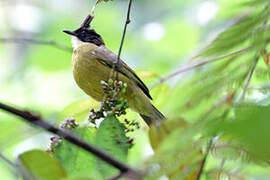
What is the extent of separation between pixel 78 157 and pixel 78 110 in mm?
946

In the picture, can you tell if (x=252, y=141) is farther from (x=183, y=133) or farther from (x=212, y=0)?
(x=212, y=0)

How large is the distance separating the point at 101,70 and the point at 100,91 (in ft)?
0.69

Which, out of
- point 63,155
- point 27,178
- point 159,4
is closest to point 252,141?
point 27,178

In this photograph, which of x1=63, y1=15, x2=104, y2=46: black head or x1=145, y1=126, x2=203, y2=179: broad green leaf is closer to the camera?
x1=145, y1=126, x2=203, y2=179: broad green leaf

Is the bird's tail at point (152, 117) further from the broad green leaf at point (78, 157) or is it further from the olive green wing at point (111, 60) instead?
the broad green leaf at point (78, 157)

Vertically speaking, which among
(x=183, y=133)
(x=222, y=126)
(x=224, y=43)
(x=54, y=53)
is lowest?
(x=54, y=53)

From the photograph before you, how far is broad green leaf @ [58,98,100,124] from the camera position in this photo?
8.18 ft

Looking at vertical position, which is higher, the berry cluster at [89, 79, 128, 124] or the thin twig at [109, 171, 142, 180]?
the thin twig at [109, 171, 142, 180]

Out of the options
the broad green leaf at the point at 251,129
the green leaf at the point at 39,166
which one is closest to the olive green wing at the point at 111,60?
the green leaf at the point at 39,166

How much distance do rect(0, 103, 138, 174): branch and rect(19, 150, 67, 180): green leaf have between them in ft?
0.63

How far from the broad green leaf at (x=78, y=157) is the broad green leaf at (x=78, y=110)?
2.41ft

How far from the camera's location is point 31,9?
7117 millimetres

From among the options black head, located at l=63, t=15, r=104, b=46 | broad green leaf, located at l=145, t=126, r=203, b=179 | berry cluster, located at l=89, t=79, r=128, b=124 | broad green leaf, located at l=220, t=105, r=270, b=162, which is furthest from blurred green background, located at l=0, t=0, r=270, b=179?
broad green leaf, located at l=220, t=105, r=270, b=162

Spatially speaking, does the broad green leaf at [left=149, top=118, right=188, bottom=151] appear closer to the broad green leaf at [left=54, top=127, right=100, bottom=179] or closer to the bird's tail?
the broad green leaf at [left=54, top=127, right=100, bottom=179]
